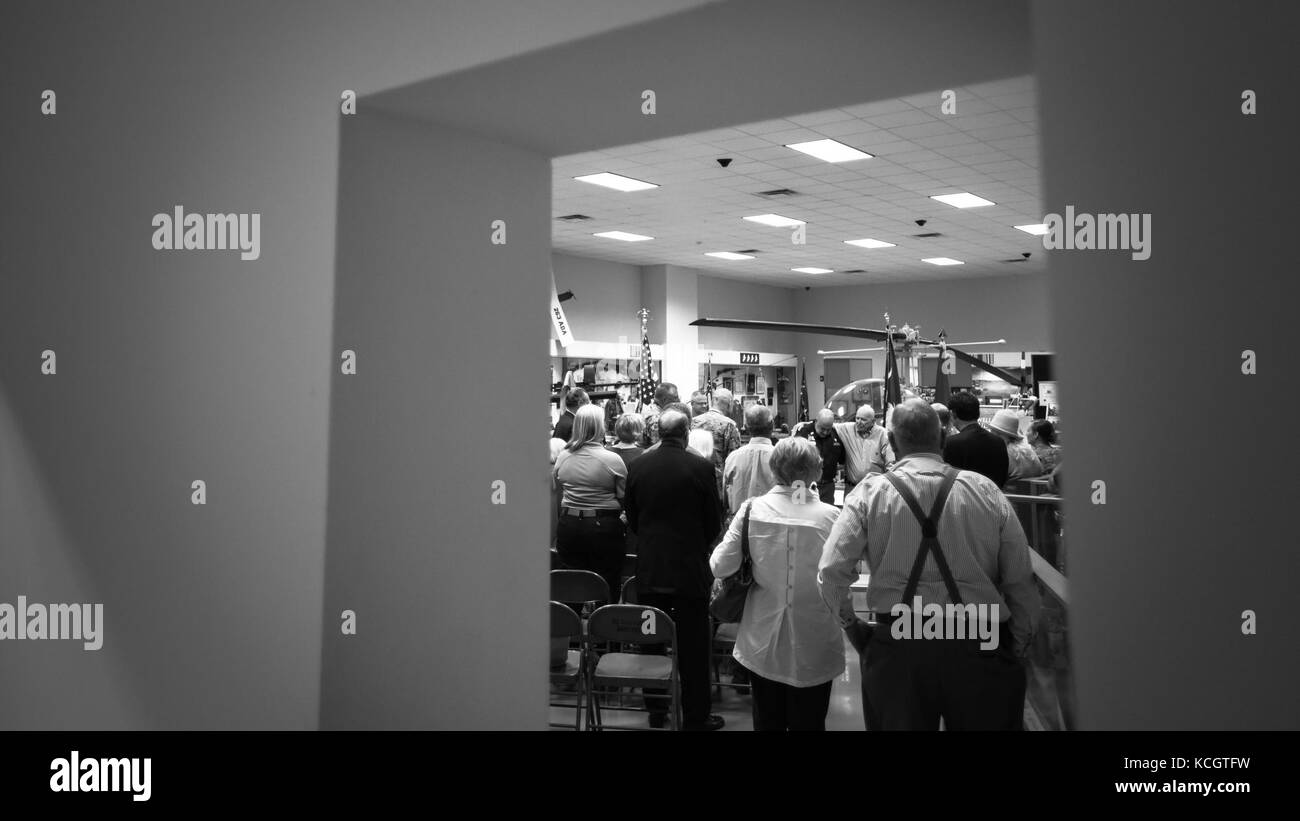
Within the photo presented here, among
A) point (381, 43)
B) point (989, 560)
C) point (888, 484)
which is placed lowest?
point (989, 560)

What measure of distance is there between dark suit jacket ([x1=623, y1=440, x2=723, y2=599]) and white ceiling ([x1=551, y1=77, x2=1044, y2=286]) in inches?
107

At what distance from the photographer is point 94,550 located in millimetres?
2846

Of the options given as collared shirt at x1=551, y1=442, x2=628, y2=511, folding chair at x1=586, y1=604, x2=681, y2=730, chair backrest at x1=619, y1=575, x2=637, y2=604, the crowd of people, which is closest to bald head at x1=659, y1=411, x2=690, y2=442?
the crowd of people

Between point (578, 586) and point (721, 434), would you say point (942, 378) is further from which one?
point (578, 586)

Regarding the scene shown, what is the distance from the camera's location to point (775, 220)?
12781 mm

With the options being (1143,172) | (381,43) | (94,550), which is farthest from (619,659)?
(1143,172)

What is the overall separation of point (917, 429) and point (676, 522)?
1.66m

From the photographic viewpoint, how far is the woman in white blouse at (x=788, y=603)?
3334 mm

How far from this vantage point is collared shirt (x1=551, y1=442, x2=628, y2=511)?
501cm

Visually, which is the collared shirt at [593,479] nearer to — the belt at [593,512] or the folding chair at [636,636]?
the belt at [593,512]

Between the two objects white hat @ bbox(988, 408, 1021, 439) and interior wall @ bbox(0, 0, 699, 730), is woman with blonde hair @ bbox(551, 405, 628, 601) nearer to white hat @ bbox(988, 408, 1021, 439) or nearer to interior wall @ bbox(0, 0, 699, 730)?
interior wall @ bbox(0, 0, 699, 730)

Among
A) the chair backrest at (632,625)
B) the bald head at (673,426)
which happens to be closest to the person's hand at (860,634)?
the chair backrest at (632,625)
